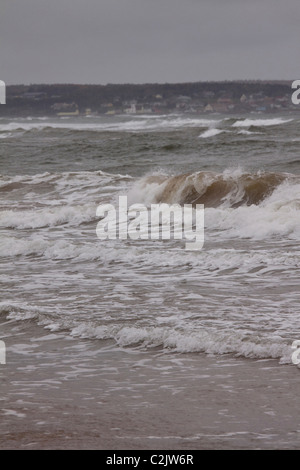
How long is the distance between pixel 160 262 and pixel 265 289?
6.47ft

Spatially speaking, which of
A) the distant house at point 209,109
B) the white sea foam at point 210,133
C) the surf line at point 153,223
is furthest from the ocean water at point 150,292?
the distant house at point 209,109

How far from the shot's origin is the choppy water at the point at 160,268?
20.2ft

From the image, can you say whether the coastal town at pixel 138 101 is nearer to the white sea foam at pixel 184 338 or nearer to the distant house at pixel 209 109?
the distant house at pixel 209 109

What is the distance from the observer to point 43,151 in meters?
32.3

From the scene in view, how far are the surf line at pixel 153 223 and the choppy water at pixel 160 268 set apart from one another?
207mm

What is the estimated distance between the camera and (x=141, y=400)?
184 inches

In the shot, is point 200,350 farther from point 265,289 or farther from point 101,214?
point 101,214

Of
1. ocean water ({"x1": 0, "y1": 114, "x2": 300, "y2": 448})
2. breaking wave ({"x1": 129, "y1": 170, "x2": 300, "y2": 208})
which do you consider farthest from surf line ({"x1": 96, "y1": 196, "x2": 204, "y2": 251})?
breaking wave ({"x1": 129, "y1": 170, "x2": 300, "y2": 208})

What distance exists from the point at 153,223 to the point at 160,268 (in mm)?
3831

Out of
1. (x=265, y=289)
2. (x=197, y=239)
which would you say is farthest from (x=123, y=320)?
(x=197, y=239)

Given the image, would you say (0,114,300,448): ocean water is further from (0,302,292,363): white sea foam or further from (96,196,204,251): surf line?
(96,196,204,251): surf line

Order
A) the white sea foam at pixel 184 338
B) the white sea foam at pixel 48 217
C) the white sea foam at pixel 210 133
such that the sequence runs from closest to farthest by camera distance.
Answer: the white sea foam at pixel 184 338
the white sea foam at pixel 48 217
the white sea foam at pixel 210 133

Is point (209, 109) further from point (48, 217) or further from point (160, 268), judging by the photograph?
point (160, 268)

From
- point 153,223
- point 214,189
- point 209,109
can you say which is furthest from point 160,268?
point 209,109
